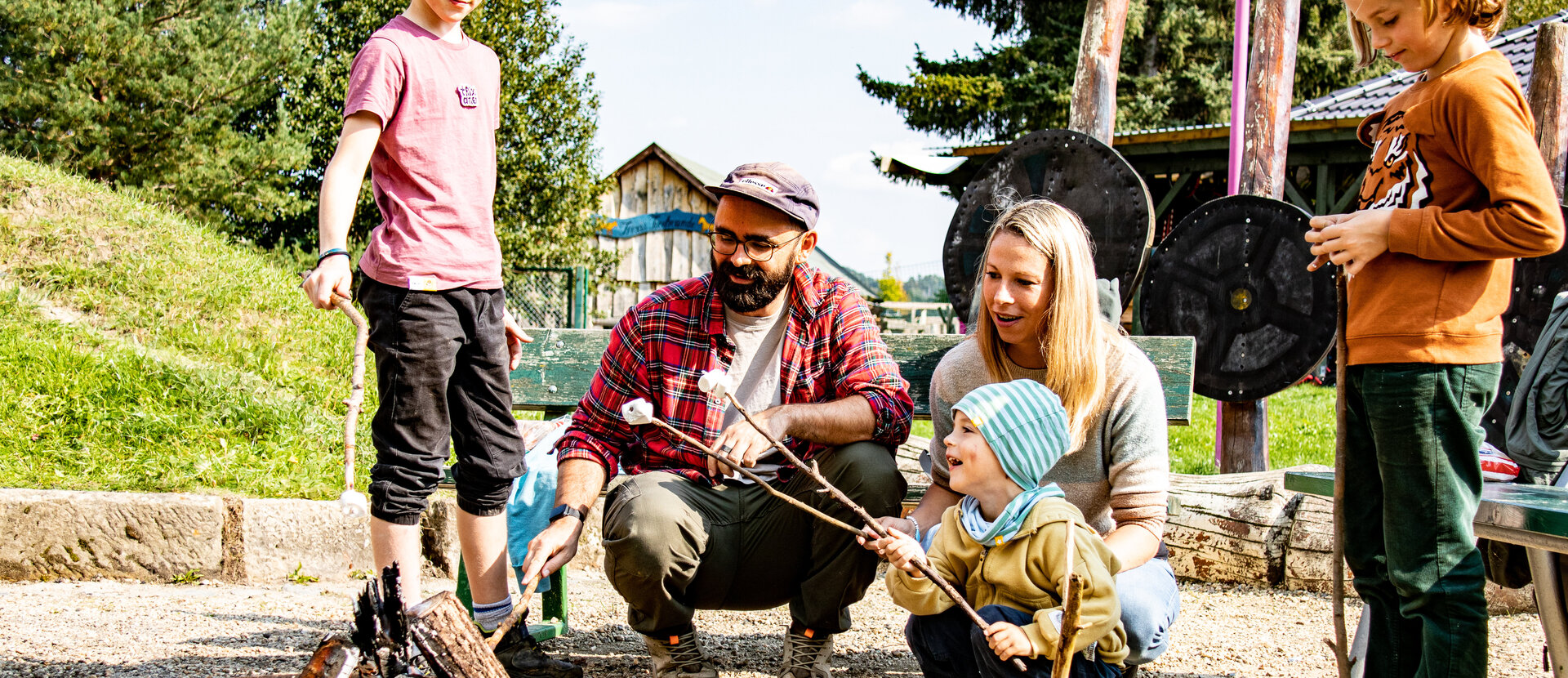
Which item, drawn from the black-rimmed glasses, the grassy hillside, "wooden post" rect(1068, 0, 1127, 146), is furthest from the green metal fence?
the black-rimmed glasses

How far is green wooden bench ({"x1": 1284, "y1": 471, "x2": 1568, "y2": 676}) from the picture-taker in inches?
77.7

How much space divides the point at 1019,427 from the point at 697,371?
3.09ft

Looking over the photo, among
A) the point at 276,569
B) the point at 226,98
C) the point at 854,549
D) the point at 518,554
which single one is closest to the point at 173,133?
the point at 226,98

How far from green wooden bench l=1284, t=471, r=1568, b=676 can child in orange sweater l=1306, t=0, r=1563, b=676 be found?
49mm

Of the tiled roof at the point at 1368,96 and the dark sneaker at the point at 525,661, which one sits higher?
the tiled roof at the point at 1368,96

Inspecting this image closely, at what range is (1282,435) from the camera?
821 cm

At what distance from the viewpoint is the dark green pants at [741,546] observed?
2.55 m

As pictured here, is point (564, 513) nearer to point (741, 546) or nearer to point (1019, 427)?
point (741, 546)

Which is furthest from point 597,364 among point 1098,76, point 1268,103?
point 1268,103

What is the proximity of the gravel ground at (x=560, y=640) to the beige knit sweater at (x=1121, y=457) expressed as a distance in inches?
36.8

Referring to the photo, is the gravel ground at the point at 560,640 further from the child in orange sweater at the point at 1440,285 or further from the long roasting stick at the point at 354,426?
the long roasting stick at the point at 354,426

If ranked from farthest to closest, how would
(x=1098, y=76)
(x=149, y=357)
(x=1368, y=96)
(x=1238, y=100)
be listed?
(x=1368, y=96) < (x=1238, y=100) < (x=1098, y=76) < (x=149, y=357)

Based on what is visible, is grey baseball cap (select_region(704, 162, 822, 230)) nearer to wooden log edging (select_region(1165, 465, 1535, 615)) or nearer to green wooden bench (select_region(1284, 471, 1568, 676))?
green wooden bench (select_region(1284, 471, 1568, 676))

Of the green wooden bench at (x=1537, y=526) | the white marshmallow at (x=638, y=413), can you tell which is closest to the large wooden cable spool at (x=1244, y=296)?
the green wooden bench at (x=1537, y=526)
